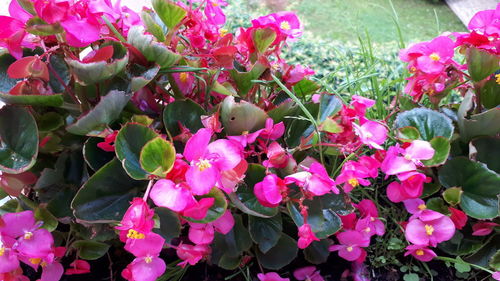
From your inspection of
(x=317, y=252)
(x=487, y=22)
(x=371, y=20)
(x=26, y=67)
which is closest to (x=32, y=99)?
(x=26, y=67)

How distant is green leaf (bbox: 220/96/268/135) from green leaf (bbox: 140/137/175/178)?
13cm

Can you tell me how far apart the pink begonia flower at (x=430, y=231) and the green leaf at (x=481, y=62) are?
232mm

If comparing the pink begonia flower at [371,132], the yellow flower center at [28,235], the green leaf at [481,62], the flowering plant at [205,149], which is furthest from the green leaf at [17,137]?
the green leaf at [481,62]

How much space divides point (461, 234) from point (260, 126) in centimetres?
40

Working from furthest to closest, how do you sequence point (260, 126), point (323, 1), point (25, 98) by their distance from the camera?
point (323, 1) → point (260, 126) → point (25, 98)

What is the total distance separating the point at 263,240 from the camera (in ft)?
2.36

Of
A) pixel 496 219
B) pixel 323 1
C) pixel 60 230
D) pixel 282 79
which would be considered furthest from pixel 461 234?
pixel 323 1

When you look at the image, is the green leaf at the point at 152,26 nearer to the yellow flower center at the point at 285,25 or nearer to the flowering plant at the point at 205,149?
the flowering plant at the point at 205,149

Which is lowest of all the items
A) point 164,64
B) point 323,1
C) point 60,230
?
point 323,1

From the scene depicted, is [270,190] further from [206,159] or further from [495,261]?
[495,261]

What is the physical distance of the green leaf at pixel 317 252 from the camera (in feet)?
2.65

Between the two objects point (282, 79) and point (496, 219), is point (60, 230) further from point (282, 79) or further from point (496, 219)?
point (496, 219)

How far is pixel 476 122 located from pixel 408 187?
16 cm

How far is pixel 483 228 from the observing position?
778 millimetres
